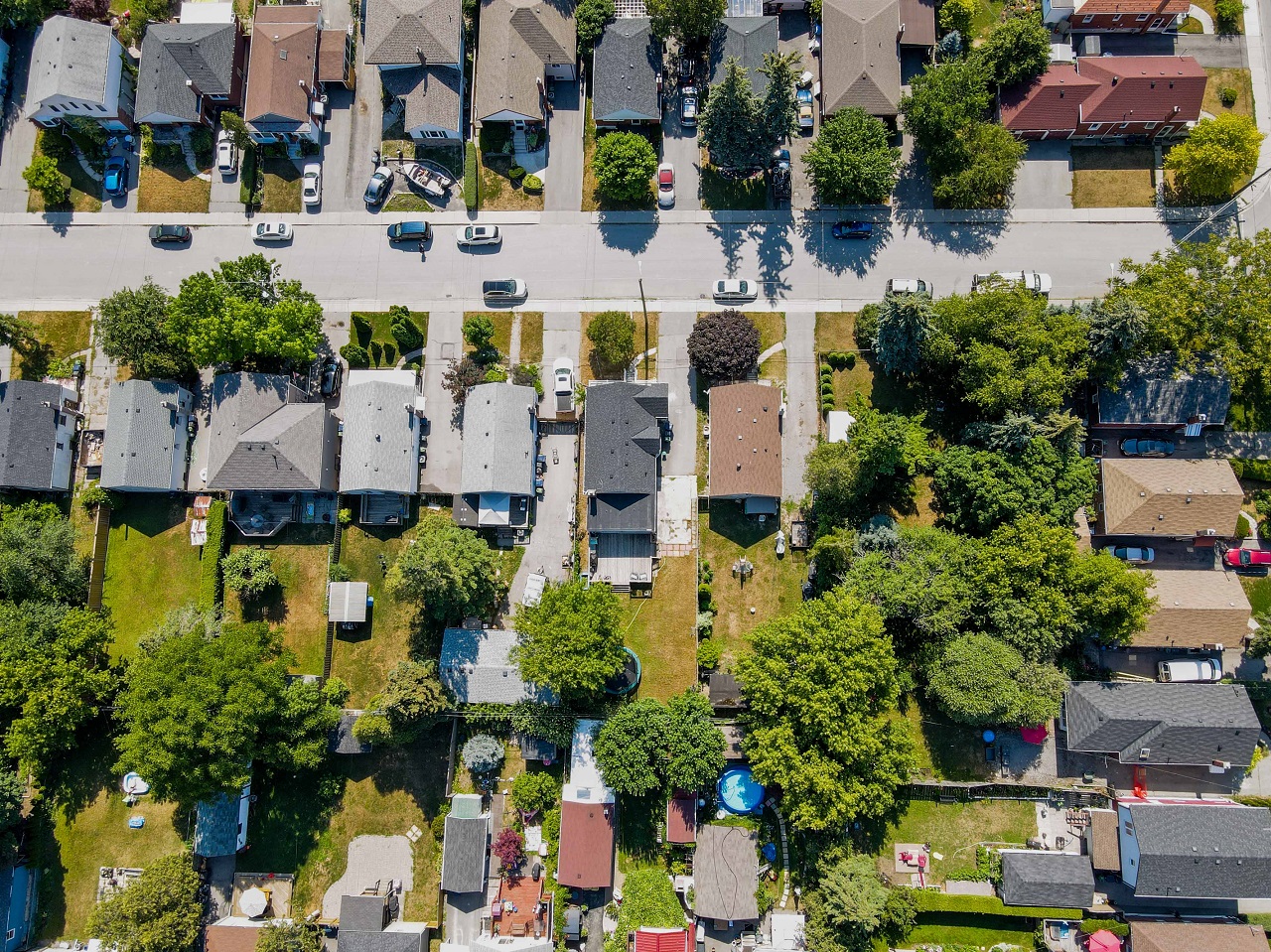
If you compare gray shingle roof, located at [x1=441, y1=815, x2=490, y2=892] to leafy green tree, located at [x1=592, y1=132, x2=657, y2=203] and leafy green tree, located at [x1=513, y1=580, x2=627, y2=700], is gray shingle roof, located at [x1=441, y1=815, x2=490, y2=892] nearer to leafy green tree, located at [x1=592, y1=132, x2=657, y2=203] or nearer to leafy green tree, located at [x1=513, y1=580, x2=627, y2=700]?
leafy green tree, located at [x1=513, y1=580, x2=627, y2=700]

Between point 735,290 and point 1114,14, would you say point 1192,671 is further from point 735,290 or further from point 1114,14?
point 1114,14

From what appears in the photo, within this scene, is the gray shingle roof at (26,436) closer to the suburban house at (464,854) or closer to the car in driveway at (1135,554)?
the suburban house at (464,854)

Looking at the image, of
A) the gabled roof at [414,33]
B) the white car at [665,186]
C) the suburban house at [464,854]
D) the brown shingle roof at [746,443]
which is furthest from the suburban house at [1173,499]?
the gabled roof at [414,33]

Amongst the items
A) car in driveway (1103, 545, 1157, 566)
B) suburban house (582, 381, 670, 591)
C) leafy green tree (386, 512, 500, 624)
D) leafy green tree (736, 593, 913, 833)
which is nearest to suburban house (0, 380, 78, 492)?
leafy green tree (386, 512, 500, 624)

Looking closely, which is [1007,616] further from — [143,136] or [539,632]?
[143,136]

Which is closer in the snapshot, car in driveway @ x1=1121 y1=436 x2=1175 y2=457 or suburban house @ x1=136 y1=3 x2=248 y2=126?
car in driveway @ x1=1121 y1=436 x2=1175 y2=457
